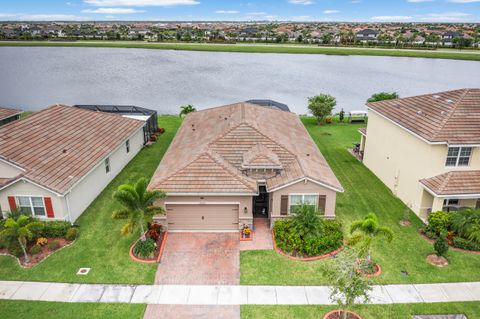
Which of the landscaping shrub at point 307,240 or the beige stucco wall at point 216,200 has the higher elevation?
the beige stucco wall at point 216,200

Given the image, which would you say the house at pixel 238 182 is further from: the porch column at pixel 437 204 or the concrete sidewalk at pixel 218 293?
the porch column at pixel 437 204

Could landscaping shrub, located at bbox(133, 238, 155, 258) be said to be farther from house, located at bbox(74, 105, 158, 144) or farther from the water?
A: the water

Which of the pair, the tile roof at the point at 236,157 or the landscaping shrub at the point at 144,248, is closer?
the landscaping shrub at the point at 144,248

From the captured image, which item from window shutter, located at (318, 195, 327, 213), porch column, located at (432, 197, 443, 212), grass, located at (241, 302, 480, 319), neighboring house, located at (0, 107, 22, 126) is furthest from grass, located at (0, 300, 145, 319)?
neighboring house, located at (0, 107, 22, 126)

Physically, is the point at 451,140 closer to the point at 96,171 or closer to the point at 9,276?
the point at 96,171

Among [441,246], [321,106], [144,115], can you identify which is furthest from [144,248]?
[321,106]

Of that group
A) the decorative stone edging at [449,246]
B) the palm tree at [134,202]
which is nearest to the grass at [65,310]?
the palm tree at [134,202]

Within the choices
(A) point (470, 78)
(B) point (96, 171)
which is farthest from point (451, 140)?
(A) point (470, 78)

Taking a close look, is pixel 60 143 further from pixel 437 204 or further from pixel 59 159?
pixel 437 204
